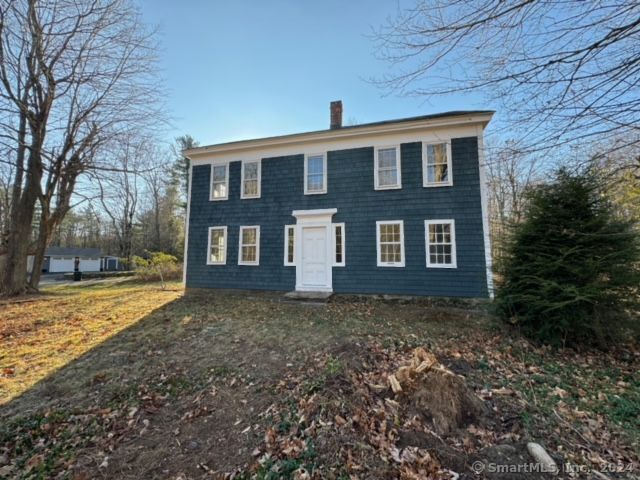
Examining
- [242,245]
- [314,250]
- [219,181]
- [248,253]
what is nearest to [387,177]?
[314,250]

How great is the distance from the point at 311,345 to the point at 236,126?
31.1 ft

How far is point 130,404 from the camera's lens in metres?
3.62

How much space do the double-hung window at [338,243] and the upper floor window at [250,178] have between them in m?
3.63

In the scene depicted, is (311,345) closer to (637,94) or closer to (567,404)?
(567,404)

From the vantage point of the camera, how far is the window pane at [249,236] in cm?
1088

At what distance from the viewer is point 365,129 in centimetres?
952

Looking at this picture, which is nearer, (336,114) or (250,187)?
(336,114)

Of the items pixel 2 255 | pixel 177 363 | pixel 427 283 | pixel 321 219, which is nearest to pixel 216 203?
pixel 321 219

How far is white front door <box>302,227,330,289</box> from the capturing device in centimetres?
995

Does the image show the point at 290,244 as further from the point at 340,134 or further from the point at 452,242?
the point at 452,242

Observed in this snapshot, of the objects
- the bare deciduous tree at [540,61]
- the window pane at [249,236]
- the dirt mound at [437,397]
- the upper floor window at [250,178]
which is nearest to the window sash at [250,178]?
the upper floor window at [250,178]

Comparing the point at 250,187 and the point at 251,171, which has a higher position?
the point at 251,171

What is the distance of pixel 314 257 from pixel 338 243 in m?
1.03

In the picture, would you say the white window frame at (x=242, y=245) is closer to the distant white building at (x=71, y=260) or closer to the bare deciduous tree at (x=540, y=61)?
the bare deciduous tree at (x=540, y=61)
